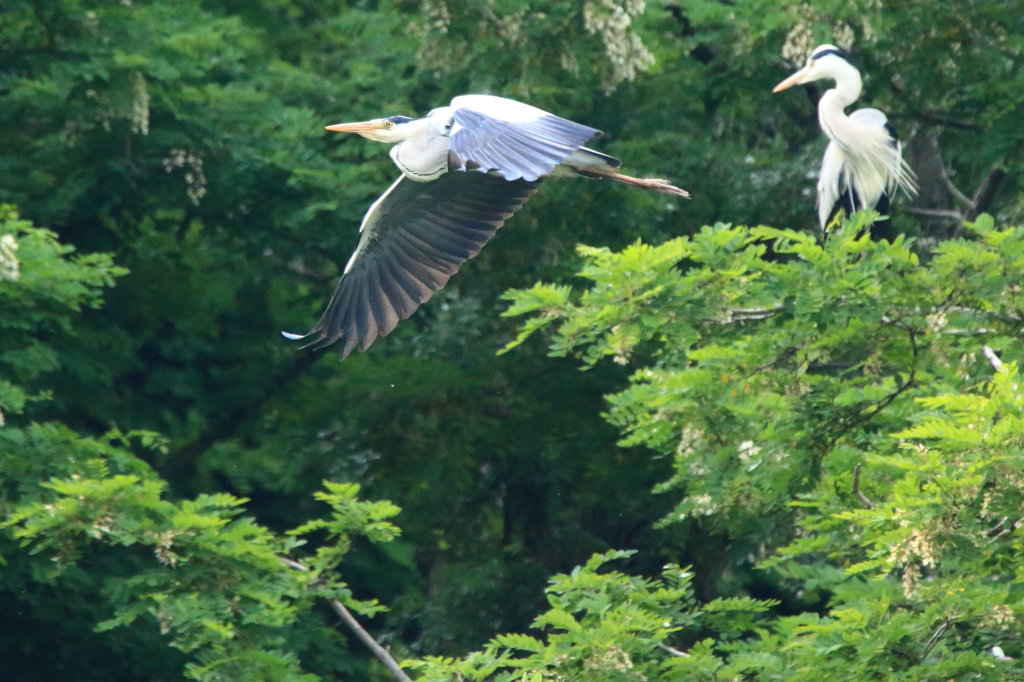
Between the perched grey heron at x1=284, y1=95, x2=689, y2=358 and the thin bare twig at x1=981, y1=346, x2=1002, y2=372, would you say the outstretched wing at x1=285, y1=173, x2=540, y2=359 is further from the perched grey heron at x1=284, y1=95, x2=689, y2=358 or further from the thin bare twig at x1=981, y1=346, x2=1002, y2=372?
the thin bare twig at x1=981, y1=346, x2=1002, y2=372

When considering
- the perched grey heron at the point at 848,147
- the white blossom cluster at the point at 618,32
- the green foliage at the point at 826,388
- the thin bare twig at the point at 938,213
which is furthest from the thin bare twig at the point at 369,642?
the thin bare twig at the point at 938,213

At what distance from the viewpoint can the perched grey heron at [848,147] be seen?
9805 millimetres

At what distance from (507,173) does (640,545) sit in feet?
19.7

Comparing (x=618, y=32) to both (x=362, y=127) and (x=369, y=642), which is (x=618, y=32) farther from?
(x=369, y=642)

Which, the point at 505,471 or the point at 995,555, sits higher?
the point at 995,555

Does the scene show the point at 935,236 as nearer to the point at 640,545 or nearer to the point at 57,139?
the point at 640,545

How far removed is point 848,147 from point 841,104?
0.26m

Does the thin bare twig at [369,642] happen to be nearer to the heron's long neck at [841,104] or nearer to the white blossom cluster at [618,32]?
the white blossom cluster at [618,32]

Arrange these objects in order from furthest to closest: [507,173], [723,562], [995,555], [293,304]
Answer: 1. [293,304]
2. [723,562]
3. [995,555]
4. [507,173]

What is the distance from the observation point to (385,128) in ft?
26.5

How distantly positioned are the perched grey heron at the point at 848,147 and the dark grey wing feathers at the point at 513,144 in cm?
337

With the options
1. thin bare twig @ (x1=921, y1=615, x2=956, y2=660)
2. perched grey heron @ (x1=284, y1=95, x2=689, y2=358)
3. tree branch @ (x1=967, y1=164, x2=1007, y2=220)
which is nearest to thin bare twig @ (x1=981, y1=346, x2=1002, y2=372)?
thin bare twig @ (x1=921, y1=615, x2=956, y2=660)

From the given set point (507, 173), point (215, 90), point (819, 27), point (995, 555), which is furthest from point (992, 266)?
point (215, 90)

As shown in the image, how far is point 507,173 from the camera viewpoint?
239 inches
